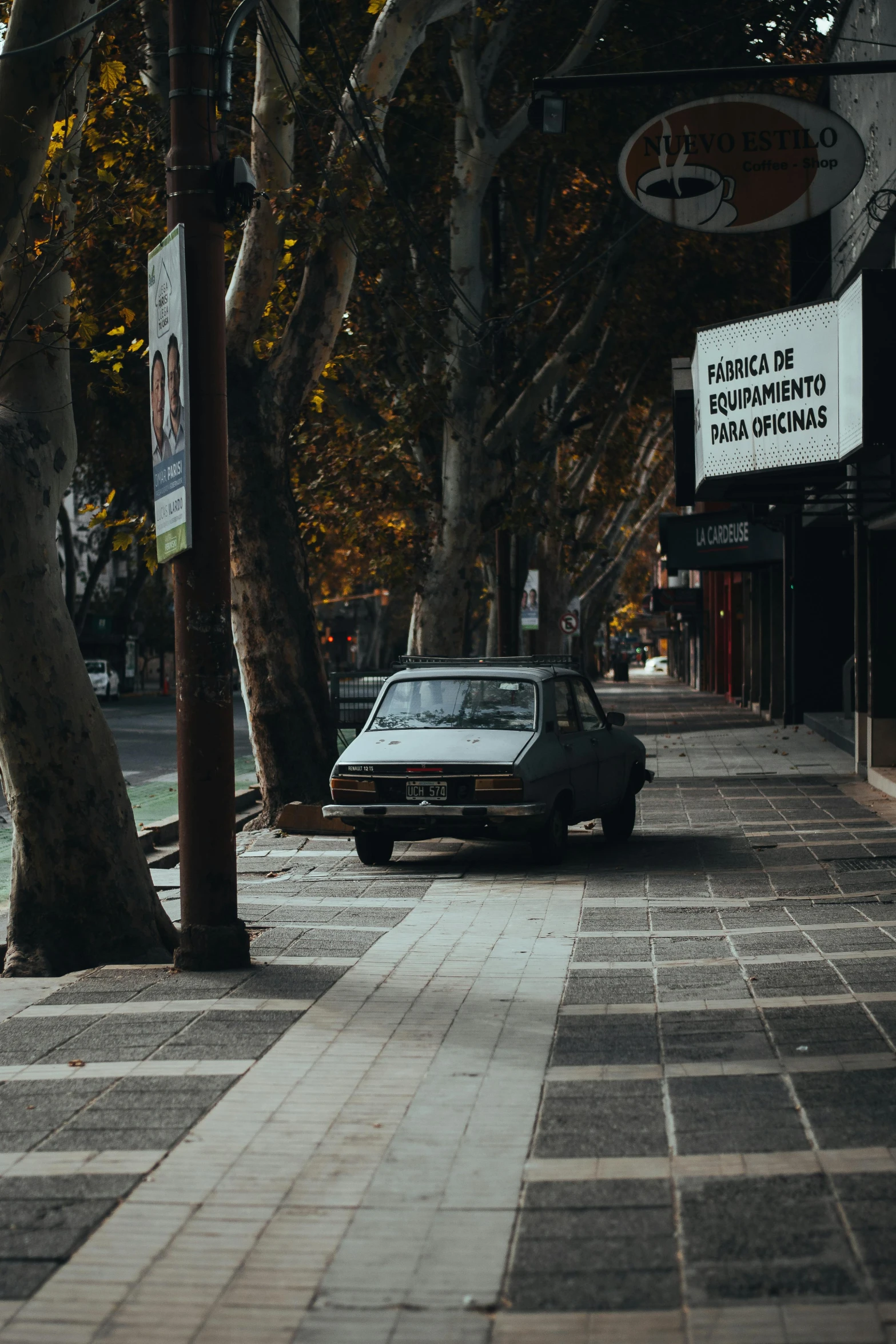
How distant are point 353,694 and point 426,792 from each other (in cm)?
655

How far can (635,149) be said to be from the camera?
1266cm

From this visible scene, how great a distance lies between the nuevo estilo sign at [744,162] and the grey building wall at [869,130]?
108 cm

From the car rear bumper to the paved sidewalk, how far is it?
2.54 m

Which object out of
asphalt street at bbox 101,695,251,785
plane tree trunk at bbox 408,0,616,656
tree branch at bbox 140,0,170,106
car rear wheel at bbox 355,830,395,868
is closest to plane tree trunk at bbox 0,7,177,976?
asphalt street at bbox 101,695,251,785

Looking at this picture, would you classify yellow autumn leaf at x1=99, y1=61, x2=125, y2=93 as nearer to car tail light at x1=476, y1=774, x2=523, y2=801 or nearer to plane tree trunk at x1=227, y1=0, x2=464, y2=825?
plane tree trunk at x1=227, y1=0, x2=464, y2=825

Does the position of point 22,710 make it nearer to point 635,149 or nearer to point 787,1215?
point 787,1215

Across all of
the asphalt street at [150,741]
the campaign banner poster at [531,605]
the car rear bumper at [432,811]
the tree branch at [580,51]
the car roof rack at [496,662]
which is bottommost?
the asphalt street at [150,741]

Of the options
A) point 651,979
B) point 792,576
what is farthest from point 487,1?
point 651,979

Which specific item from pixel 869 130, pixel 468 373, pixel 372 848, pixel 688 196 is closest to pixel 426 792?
pixel 372 848

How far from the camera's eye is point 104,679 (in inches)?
2199

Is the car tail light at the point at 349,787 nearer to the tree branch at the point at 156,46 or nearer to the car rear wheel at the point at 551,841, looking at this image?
the car rear wheel at the point at 551,841

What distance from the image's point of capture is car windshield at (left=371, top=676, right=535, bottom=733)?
43.7 feet

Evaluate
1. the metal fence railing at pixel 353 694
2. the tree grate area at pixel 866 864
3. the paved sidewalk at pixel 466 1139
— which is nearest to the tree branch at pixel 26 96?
the paved sidewalk at pixel 466 1139

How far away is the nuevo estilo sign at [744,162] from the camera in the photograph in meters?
12.3
